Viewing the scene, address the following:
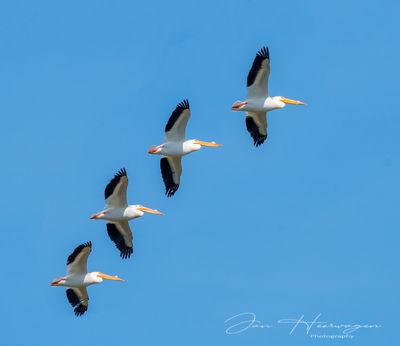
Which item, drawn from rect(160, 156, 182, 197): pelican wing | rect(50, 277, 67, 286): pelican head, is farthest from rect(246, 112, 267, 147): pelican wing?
rect(50, 277, 67, 286): pelican head

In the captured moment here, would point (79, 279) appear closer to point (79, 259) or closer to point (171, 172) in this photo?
point (79, 259)

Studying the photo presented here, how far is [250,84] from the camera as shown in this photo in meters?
86.6

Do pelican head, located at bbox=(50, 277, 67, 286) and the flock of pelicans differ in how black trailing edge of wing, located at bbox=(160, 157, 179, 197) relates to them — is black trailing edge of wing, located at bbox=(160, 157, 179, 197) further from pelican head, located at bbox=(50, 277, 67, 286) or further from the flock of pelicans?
pelican head, located at bbox=(50, 277, 67, 286)

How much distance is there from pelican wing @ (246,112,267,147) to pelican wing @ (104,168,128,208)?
371 centimetres

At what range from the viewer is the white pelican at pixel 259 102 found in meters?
86.2

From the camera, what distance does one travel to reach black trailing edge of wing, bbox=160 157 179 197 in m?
87.4

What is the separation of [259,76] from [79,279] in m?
7.09

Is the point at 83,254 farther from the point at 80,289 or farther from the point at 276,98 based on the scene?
the point at 276,98

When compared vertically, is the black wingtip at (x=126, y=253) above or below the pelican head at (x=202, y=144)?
below

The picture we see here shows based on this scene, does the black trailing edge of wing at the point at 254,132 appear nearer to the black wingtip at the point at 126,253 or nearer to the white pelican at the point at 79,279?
the black wingtip at the point at 126,253

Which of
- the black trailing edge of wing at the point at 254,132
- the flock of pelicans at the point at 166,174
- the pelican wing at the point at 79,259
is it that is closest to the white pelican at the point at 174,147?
the flock of pelicans at the point at 166,174

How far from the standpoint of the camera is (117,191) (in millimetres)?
86812

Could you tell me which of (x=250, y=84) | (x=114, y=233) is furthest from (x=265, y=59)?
(x=114, y=233)

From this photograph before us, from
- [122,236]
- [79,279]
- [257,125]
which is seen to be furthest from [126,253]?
[257,125]
